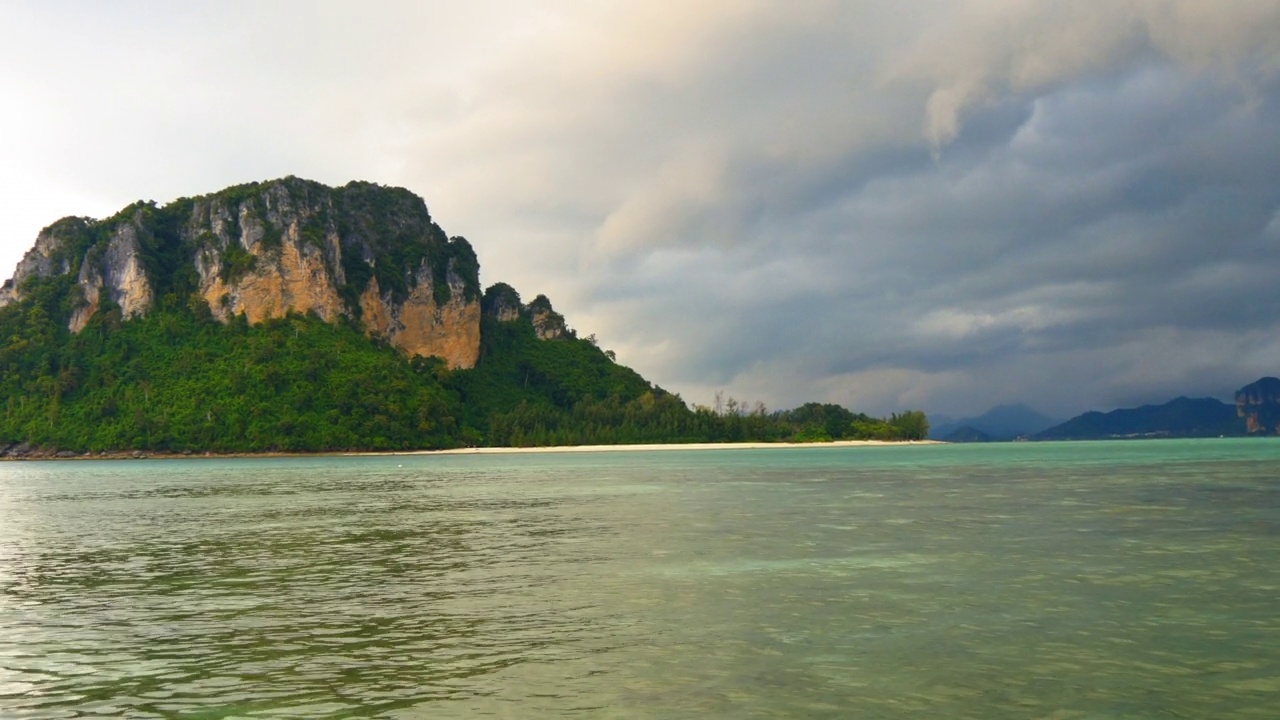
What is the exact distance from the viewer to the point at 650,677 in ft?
47.9

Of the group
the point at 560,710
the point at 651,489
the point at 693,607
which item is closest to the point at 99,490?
the point at 651,489

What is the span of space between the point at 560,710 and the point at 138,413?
211493 mm

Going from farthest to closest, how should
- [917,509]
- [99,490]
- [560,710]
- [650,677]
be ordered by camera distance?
[99,490] → [917,509] → [650,677] → [560,710]

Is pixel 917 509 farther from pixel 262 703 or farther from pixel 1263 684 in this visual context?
pixel 262 703

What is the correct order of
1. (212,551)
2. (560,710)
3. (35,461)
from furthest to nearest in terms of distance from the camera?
(35,461), (212,551), (560,710)

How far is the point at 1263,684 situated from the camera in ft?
45.0

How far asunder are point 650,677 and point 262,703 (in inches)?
234

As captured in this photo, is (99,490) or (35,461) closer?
(99,490)

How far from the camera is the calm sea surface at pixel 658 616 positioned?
13492mm

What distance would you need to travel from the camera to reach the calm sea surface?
1349cm

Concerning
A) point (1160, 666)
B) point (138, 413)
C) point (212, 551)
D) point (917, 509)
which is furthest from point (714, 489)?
point (138, 413)

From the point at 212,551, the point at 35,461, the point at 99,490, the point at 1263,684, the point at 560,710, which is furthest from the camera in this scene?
the point at 35,461

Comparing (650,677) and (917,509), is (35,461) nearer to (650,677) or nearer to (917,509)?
(917,509)

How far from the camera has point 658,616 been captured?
19.7 metres
